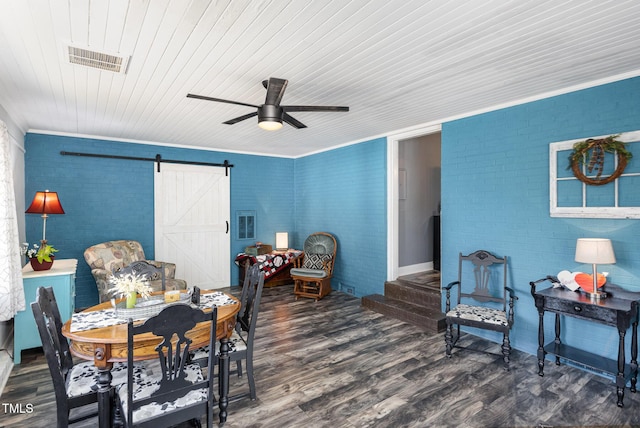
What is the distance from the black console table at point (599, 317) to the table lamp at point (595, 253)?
12 centimetres

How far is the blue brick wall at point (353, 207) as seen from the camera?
212 inches

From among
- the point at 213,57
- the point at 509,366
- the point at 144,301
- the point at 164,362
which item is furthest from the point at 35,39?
the point at 509,366

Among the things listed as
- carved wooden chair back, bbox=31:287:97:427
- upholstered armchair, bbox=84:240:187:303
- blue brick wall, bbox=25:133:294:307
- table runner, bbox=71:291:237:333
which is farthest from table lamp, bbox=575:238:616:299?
blue brick wall, bbox=25:133:294:307

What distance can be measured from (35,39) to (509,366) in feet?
15.0

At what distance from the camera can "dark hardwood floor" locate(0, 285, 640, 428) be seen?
242 cm

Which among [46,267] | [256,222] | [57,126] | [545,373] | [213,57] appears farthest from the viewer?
[256,222]

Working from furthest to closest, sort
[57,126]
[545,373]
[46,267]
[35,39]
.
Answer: [57,126] < [46,267] < [545,373] < [35,39]

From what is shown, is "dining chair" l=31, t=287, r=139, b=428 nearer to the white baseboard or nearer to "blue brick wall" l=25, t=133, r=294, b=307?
"blue brick wall" l=25, t=133, r=294, b=307

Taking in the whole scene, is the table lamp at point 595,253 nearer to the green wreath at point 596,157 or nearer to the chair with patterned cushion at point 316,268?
the green wreath at point 596,157

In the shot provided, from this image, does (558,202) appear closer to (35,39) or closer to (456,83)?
(456,83)

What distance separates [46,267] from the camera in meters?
3.60

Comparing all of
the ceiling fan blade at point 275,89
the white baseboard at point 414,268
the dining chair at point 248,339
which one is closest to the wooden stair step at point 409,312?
the white baseboard at point 414,268

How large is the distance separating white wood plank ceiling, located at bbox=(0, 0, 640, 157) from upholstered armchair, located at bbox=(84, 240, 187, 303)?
6.02ft

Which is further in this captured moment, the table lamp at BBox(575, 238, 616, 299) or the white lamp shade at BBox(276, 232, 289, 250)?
the white lamp shade at BBox(276, 232, 289, 250)
